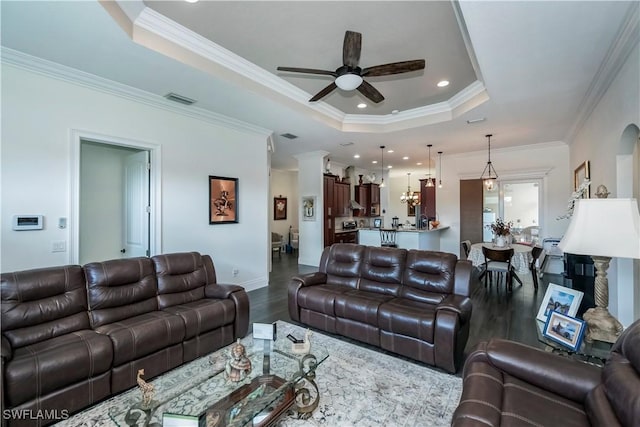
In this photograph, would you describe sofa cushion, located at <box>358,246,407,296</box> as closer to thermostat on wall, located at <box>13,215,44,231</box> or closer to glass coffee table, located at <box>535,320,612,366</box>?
glass coffee table, located at <box>535,320,612,366</box>

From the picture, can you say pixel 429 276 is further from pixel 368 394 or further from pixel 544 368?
pixel 544 368

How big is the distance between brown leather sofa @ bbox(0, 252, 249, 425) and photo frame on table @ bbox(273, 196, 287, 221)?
720 centimetres

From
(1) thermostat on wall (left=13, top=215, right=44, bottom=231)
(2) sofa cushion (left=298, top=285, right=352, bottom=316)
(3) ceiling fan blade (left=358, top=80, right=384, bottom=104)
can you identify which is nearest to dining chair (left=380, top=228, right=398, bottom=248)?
(2) sofa cushion (left=298, top=285, right=352, bottom=316)

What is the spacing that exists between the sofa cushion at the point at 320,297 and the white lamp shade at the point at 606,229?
2.21 metres

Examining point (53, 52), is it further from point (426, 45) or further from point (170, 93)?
point (426, 45)

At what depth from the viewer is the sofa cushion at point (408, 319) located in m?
2.63

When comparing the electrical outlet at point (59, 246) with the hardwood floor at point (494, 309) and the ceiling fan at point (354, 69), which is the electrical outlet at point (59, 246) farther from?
the ceiling fan at point (354, 69)

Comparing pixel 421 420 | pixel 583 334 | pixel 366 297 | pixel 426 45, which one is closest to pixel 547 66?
pixel 426 45

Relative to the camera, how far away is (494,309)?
4.18 m

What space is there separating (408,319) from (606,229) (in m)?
1.62

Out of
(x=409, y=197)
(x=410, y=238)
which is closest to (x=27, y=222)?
(x=410, y=238)

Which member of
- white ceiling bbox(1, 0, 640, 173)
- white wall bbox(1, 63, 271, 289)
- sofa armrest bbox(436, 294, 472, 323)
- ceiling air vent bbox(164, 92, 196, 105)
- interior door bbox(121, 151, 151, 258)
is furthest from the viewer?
interior door bbox(121, 151, 151, 258)

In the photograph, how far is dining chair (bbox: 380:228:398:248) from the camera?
21.6 ft

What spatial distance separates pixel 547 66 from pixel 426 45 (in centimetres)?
125
